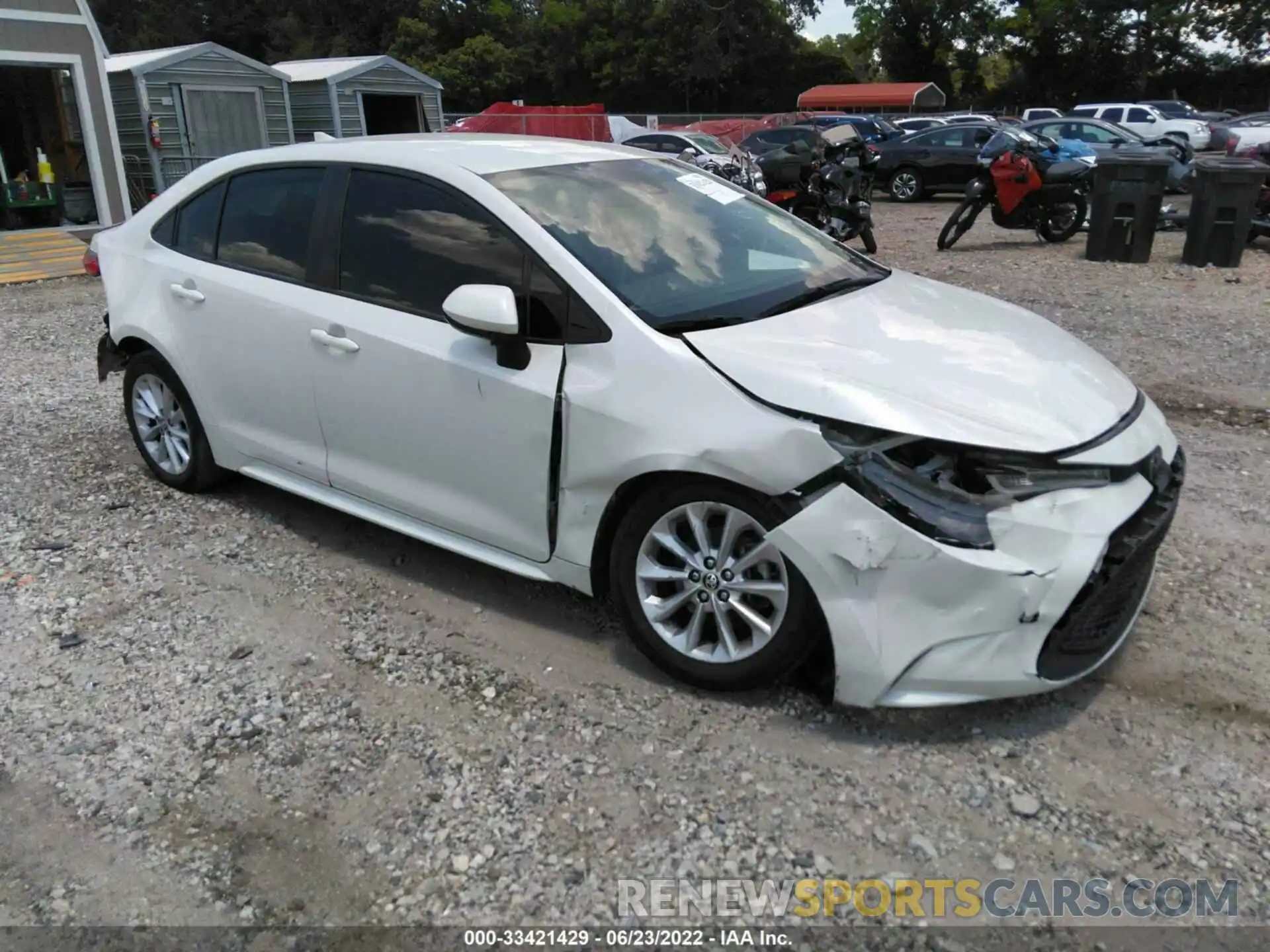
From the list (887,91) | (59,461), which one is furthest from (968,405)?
(887,91)

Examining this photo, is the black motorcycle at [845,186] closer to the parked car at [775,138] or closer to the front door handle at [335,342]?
the parked car at [775,138]

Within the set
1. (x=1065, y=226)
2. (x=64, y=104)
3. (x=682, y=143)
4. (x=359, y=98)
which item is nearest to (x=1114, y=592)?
(x=1065, y=226)

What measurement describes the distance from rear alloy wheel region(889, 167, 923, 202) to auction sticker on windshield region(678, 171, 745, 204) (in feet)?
57.3

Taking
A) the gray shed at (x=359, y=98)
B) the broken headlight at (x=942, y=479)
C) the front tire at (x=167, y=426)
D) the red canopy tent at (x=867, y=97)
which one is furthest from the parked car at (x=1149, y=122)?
the broken headlight at (x=942, y=479)

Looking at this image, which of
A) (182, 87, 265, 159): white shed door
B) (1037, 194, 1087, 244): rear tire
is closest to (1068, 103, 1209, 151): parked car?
(1037, 194, 1087, 244): rear tire

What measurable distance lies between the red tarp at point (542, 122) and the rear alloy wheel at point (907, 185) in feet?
26.2

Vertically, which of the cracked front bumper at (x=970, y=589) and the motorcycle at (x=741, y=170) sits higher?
the cracked front bumper at (x=970, y=589)

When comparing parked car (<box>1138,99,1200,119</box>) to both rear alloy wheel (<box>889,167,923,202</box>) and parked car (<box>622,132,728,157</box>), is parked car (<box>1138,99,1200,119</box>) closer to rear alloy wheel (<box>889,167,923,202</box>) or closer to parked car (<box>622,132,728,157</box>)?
rear alloy wheel (<box>889,167,923,202</box>)

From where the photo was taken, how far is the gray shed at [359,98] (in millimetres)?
20641

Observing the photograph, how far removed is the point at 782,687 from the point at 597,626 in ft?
2.52

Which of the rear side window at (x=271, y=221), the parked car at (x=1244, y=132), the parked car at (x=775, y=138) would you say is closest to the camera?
the rear side window at (x=271, y=221)

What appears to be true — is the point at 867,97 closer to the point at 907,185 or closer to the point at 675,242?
the point at 907,185

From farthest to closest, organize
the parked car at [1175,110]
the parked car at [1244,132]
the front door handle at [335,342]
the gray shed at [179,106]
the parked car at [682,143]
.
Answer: the parked car at [1175,110] → the parked car at [682,143] → the parked car at [1244,132] → the gray shed at [179,106] → the front door handle at [335,342]

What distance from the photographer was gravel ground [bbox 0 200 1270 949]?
2.48 meters
